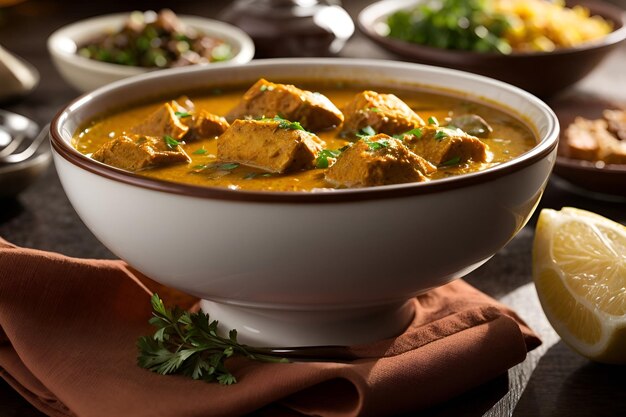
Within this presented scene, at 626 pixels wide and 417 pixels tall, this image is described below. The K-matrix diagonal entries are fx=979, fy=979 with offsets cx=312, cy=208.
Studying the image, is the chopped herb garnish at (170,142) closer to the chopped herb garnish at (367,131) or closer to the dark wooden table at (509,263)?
the chopped herb garnish at (367,131)

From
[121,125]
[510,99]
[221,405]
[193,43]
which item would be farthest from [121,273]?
[193,43]

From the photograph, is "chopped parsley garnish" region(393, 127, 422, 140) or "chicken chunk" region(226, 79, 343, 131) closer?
"chopped parsley garnish" region(393, 127, 422, 140)

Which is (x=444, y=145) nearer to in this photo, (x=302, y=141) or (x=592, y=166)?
(x=302, y=141)

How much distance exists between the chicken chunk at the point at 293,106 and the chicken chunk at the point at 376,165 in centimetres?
37

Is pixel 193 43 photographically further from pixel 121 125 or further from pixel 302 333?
pixel 302 333

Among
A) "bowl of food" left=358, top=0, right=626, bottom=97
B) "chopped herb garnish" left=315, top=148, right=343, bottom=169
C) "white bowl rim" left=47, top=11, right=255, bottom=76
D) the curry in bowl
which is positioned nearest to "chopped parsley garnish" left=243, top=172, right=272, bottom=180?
the curry in bowl

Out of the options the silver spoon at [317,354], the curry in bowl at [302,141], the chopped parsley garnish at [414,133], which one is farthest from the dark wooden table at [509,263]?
the chopped parsley garnish at [414,133]

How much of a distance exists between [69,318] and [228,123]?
0.67m

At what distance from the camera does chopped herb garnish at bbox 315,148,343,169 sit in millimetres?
2191

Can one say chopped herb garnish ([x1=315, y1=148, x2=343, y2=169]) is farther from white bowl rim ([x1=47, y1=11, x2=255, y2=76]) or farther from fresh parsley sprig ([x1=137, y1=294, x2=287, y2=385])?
white bowl rim ([x1=47, y1=11, x2=255, y2=76])

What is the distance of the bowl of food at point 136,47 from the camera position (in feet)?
13.5

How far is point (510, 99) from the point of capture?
2570mm

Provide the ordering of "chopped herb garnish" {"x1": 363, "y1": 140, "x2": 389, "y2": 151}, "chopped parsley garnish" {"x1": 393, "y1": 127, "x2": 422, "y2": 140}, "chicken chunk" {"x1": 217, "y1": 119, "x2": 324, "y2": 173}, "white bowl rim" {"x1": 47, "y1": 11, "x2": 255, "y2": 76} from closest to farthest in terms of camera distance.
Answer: "chopped herb garnish" {"x1": 363, "y1": 140, "x2": 389, "y2": 151}, "chicken chunk" {"x1": 217, "y1": 119, "x2": 324, "y2": 173}, "chopped parsley garnish" {"x1": 393, "y1": 127, "x2": 422, "y2": 140}, "white bowl rim" {"x1": 47, "y1": 11, "x2": 255, "y2": 76}

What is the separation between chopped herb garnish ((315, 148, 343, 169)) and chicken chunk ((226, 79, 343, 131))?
23cm
